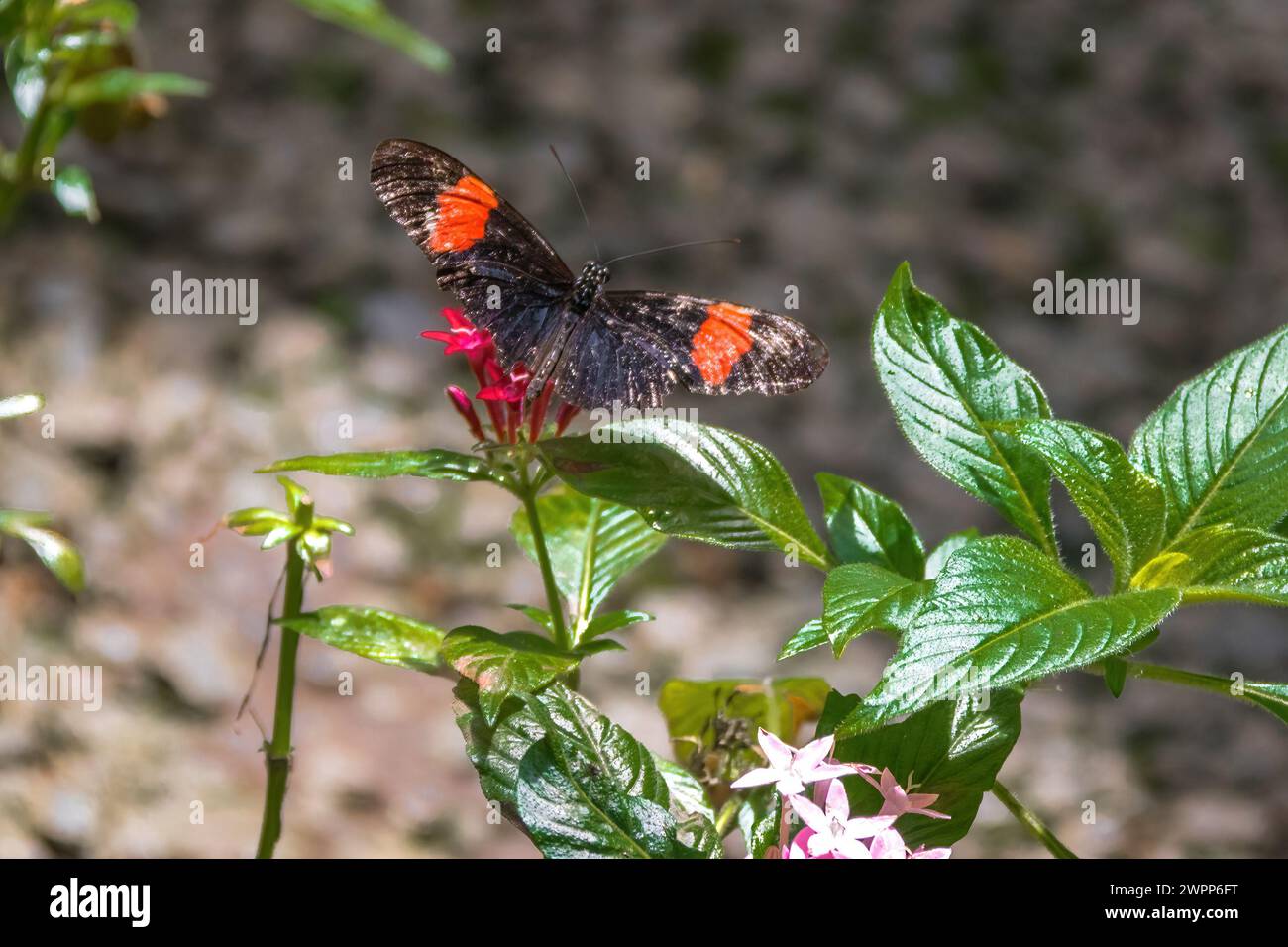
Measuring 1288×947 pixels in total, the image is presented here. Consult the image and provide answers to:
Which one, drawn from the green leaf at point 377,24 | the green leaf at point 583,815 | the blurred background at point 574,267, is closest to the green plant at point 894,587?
the green leaf at point 583,815

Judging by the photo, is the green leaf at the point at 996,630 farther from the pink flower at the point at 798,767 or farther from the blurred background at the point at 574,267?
the blurred background at the point at 574,267

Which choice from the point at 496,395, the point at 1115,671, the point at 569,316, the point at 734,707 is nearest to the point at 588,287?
the point at 569,316
